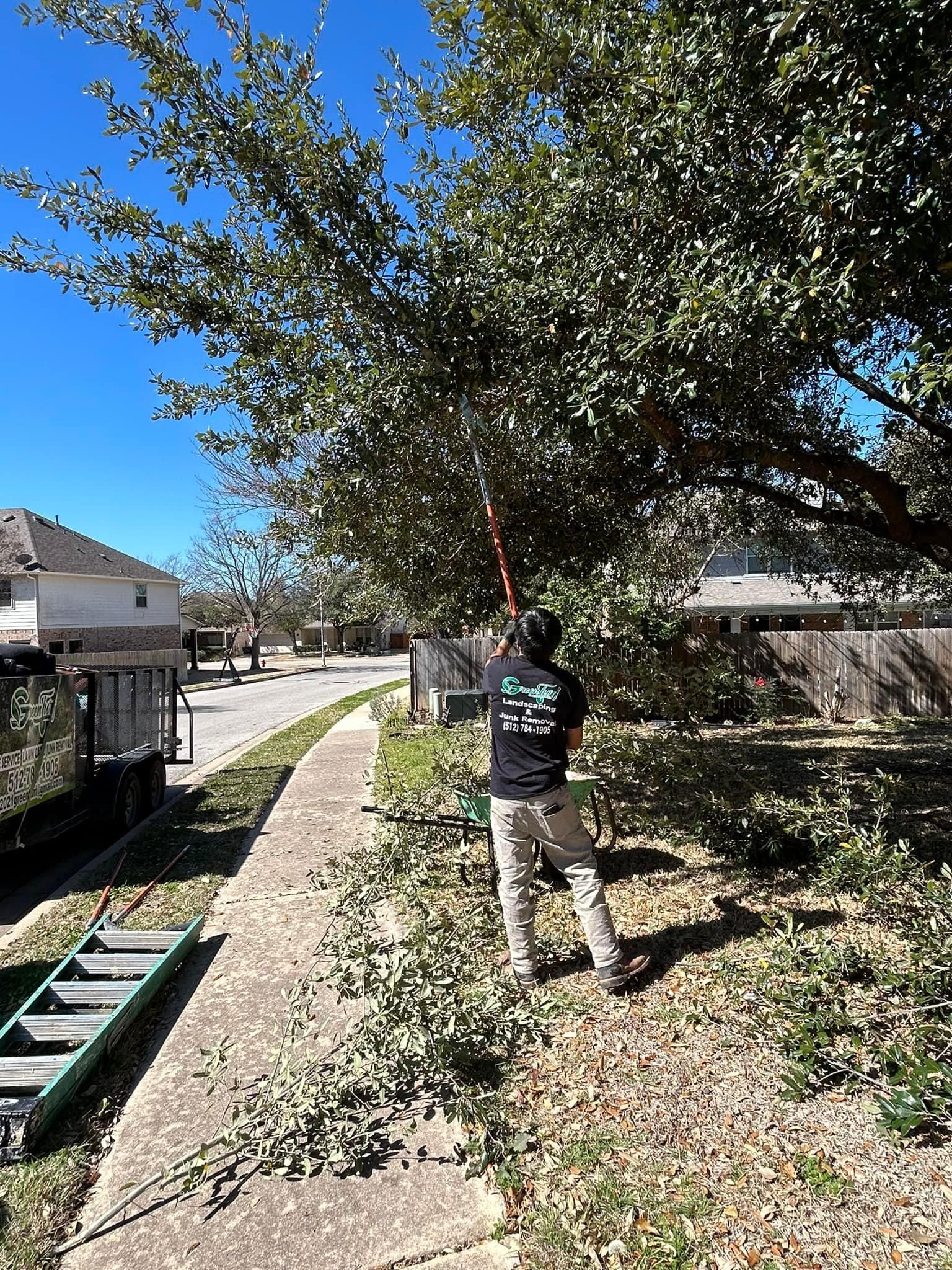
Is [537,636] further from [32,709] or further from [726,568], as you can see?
[726,568]

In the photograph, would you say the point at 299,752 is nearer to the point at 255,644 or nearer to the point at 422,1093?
the point at 422,1093

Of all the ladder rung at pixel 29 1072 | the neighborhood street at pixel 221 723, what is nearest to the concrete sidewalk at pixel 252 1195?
the ladder rung at pixel 29 1072

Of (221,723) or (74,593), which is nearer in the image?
(221,723)

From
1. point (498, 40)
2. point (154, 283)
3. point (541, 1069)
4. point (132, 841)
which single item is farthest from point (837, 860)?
point (132, 841)

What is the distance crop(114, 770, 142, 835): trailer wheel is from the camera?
25.2 ft

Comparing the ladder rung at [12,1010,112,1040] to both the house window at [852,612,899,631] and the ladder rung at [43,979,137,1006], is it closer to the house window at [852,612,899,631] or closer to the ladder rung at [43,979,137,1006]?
the ladder rung at [43,979,137,1006]

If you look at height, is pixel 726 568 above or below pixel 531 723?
above

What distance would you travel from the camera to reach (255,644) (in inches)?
1693

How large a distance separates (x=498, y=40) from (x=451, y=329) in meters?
1.66

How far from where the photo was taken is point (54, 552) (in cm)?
2900

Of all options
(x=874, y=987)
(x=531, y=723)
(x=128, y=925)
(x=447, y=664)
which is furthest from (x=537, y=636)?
(x=447, y=664)

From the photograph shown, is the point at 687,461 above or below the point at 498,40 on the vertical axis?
below

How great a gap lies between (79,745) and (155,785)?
5.70 ft

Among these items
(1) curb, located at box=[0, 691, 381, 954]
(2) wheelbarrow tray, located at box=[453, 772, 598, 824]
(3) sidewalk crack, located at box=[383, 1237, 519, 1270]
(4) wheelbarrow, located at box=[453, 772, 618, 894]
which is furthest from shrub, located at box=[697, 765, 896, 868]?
(1) curb, located at box=[0, 691, 381, 954]
